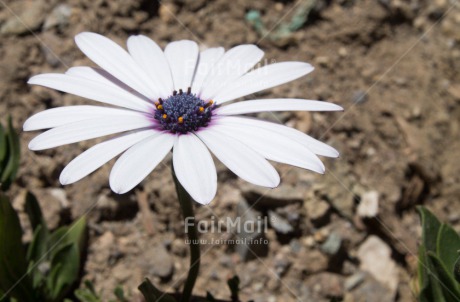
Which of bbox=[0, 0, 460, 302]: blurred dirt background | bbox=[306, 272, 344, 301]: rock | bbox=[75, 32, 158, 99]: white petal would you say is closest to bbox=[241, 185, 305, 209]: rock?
bbox=[0, 0, 460, 302]: blurred dirt background

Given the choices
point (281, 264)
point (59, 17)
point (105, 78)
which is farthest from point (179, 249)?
point (59, 17)

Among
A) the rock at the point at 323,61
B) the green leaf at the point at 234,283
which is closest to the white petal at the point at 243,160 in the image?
the green leaf at the point at 234,283

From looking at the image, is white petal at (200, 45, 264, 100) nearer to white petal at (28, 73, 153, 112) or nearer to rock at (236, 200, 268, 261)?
white petal at (28, 73, 153, 112)

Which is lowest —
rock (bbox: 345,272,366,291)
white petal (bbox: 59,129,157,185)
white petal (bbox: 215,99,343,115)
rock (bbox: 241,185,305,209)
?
rock (bbox: 345,272,366,291)

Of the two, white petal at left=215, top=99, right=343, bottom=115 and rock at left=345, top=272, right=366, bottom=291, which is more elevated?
white petal at left=215, top=99, right=343, bottom=115

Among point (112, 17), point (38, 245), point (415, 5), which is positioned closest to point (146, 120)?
point (38, 245)

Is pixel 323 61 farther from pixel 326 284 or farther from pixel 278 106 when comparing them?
pixel 278 106
